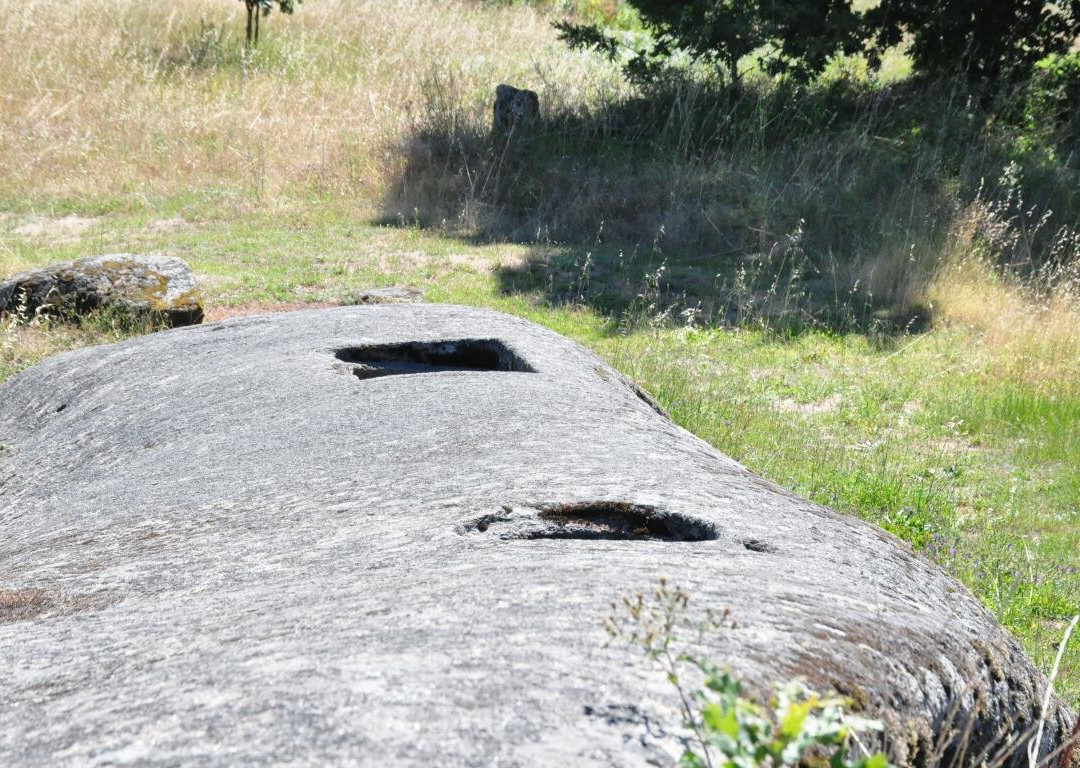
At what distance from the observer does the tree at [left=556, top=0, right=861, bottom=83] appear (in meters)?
11.7

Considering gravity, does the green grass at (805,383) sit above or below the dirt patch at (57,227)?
above

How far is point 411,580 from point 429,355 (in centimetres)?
216

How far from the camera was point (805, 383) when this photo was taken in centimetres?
716

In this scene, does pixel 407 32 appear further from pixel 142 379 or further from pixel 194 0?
pixel 142 379

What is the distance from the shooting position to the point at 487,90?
1373 cm

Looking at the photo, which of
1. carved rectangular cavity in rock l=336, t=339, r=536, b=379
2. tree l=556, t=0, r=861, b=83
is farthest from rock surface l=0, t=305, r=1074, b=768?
tree l=556, t=0, r=861, b=83

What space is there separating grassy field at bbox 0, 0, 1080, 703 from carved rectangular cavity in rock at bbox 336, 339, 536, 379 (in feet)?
6.59

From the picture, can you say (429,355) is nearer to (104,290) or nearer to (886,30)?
(104,290)

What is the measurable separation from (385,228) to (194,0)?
25.9ft

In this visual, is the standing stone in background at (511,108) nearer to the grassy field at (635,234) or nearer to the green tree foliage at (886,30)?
the grassy field at (635,234)

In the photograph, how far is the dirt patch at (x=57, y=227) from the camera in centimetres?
1033

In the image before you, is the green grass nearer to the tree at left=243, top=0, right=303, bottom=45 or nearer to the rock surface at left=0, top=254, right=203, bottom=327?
the rock surface at left=0, top=254, right=203, bottom=327

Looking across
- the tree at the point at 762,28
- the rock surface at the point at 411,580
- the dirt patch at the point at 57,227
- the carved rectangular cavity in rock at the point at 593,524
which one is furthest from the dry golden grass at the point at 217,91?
the carved rectangular cavity in rock at the point at 593,524

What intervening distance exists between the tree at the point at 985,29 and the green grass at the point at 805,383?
4573 millimetres
